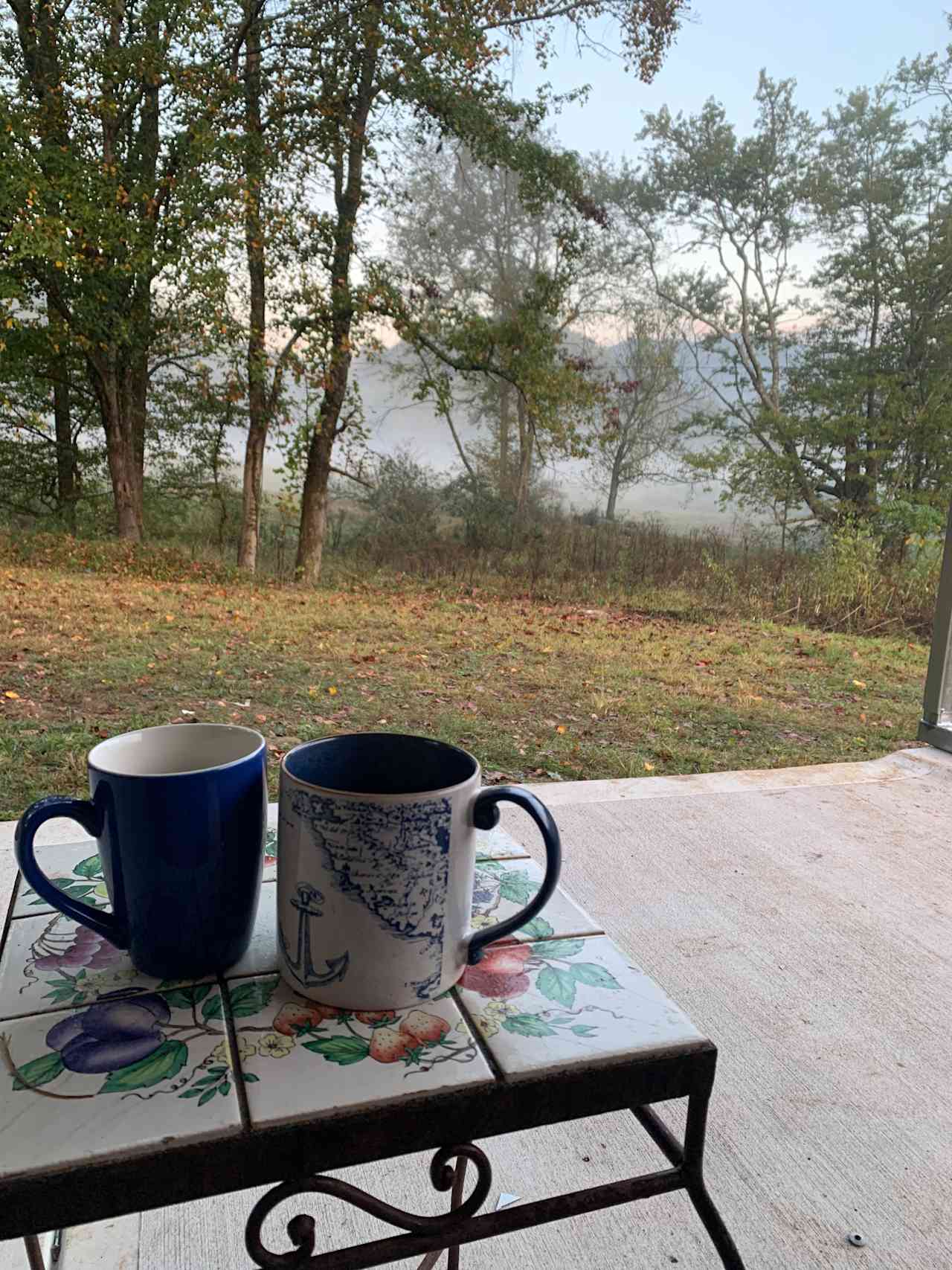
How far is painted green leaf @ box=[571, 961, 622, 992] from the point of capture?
1.59 feet

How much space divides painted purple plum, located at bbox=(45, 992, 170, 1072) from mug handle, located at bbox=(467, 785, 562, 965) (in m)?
0.16

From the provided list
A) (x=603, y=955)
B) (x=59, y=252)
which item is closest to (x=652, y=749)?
(x=603, y=955)

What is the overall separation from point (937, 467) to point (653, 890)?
554cm

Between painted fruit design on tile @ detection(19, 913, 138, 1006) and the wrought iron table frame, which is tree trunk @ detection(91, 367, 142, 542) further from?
the wrought iron table frame

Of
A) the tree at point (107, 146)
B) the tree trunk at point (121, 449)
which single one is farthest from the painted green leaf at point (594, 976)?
the tree trunk at point (121, 449)

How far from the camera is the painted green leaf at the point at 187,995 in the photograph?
0.45m

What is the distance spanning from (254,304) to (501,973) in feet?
15.9

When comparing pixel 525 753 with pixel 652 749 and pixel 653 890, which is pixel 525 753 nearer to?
pixel 652 749

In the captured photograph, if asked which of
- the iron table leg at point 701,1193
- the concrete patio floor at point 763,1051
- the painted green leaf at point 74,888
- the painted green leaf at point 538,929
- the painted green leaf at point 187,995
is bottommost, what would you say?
the concrete patio floor at point 763,1051

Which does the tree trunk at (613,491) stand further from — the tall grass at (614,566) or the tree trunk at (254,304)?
the tree trunk at (254,304)

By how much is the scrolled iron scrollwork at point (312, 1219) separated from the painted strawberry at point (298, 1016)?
64 millimetres

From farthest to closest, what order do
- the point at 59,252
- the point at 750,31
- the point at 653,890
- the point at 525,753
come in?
the point at 750,31 → the point at 59,252 → the point at 525,753 → the point at 653,890

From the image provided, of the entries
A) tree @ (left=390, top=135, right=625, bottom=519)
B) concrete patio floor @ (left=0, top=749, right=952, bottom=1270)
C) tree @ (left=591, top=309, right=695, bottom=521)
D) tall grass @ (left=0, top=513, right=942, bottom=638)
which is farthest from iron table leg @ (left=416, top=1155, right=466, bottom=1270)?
tree @ (left=591, top=309, right=695, bottom=521)

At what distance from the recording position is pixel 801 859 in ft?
5.42
